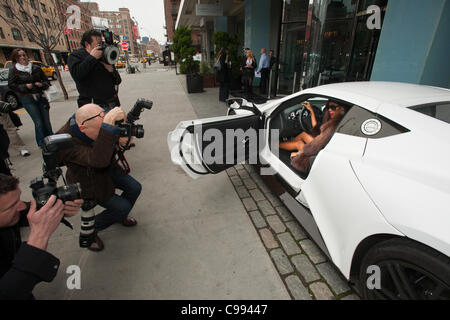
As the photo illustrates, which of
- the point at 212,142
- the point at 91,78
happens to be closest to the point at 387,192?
the point at 212,142

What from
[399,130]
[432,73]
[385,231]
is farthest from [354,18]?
[385,231]

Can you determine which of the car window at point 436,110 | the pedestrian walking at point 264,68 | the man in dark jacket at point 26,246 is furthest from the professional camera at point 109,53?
the pedestrian walking at point 264,68

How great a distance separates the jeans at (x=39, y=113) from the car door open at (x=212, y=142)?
3.31 meters

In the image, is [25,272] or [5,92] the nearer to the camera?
[25,272]

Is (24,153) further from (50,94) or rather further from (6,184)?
(6,184)

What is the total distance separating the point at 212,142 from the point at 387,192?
1.67m

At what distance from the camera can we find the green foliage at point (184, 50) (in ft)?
30.2

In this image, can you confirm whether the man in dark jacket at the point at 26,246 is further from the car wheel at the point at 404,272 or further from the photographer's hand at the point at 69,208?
the car wheel at the point at 404,272

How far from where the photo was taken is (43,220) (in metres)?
1.09

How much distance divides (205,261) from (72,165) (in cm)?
137

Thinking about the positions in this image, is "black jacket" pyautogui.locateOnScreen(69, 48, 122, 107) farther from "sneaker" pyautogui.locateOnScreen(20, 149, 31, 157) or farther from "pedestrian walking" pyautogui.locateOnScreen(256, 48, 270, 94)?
"pedestrian walking" pyautogui.locateOnScreen(256, 48, 270, 94)

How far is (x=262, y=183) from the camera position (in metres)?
3.24
